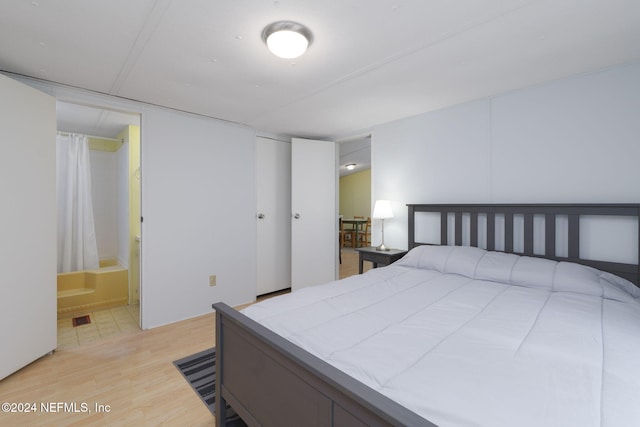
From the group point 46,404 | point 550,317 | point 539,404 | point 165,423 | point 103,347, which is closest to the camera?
point 539,404

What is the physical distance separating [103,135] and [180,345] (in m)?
3.12

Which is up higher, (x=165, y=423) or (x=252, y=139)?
(x=252, y=139)

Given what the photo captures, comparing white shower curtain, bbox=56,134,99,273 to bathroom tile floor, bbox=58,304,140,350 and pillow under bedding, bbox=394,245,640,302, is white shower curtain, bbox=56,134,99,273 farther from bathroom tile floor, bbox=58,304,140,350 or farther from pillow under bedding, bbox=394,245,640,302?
pillow under bedding, bbox=394,245,640,302

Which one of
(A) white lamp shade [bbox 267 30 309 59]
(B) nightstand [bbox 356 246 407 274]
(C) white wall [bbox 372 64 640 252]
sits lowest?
(B) nightstand [bbox 356 246 407 274]

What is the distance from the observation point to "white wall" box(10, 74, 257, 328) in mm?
2775

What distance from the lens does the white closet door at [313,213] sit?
12.6ft

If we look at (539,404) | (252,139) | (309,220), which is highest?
(252,139)

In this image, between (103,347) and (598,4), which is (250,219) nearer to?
(103,347)

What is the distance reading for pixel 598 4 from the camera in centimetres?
142

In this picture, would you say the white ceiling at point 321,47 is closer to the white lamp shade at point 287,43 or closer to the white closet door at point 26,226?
the white lamp shade at point 287,43

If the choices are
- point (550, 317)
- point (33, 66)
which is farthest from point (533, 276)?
point (33, 66)

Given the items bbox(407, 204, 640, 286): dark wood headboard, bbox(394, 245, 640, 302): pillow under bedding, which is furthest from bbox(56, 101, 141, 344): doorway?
bbox(407, 204, 640, 286): dark wood headboard

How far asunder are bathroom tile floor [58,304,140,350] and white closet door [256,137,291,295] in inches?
54.6

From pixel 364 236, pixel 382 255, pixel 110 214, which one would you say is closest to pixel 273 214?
pixel 382 255
